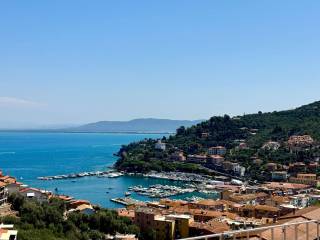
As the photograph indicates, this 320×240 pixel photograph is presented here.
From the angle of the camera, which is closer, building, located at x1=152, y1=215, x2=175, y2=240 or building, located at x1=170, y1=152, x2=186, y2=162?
building, located at x1=152, y1=215, x2=175, y2=240

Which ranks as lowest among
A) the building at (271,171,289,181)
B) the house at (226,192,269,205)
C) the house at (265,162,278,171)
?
the house at (226,192,269,205)

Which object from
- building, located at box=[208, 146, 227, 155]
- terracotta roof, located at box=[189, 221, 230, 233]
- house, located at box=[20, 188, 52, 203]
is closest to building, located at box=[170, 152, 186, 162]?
building, located at box=[208, 146, 227, 155]

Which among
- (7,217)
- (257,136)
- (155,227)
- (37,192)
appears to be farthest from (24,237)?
(257,136)

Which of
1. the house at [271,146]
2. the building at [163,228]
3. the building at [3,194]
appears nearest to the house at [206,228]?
the building at [163,228]

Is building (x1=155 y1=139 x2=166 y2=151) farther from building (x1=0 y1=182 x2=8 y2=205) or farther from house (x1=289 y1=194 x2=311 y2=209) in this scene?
building (x1=0 y1=182 x2=8 y2=205)

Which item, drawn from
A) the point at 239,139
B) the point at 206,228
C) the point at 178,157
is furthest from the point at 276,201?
the point at 239,139

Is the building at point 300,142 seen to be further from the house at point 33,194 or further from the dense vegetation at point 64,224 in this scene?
the dense vegetation at point 64,224

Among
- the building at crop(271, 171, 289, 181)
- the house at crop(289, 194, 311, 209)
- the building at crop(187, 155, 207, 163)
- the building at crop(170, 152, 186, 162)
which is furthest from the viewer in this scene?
the building at crop(170, 152, 186, 162)
